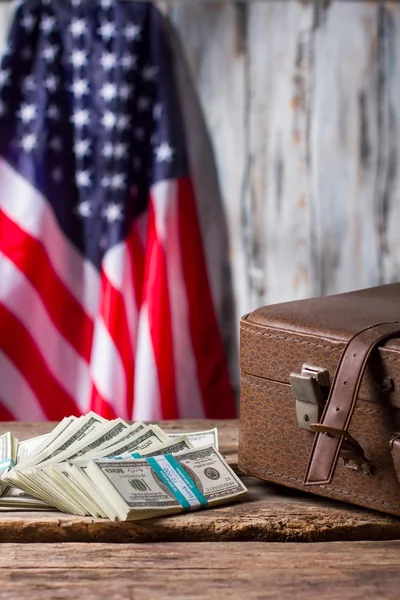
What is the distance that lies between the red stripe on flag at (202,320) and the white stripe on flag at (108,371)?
283 mm

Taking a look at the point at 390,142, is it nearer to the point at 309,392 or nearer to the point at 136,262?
the point at 136,262

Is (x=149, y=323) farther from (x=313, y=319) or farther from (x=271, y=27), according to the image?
(x=313, y=319)

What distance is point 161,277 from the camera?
2801mm

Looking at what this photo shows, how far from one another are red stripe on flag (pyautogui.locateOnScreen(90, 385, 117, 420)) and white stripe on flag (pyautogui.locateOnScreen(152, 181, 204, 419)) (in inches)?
9.6

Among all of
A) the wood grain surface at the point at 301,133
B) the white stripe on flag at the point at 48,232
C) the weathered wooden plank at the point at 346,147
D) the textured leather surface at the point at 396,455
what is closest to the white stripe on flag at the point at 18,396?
the white stripe on flag at the point at 48,232

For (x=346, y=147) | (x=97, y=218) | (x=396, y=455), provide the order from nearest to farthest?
(x=396, y=455), (x=97, y=218), (x=346, y=147)

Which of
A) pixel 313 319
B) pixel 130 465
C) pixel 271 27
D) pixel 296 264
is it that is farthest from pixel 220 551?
pixel 271 27

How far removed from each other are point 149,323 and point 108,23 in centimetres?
101

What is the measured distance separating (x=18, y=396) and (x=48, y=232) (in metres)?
0.57

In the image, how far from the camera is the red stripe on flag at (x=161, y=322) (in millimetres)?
2791

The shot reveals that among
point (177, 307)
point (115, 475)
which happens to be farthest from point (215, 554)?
point (177, 307)

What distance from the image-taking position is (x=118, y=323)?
9.20 feet

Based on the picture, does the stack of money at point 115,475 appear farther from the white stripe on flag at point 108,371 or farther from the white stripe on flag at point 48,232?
the white stripe on flag at point 48,232

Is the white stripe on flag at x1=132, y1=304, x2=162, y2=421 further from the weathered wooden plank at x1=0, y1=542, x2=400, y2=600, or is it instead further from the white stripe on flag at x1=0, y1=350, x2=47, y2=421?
the weathered wooden plank at x1=0, y1=542, x2=400, y2=600
